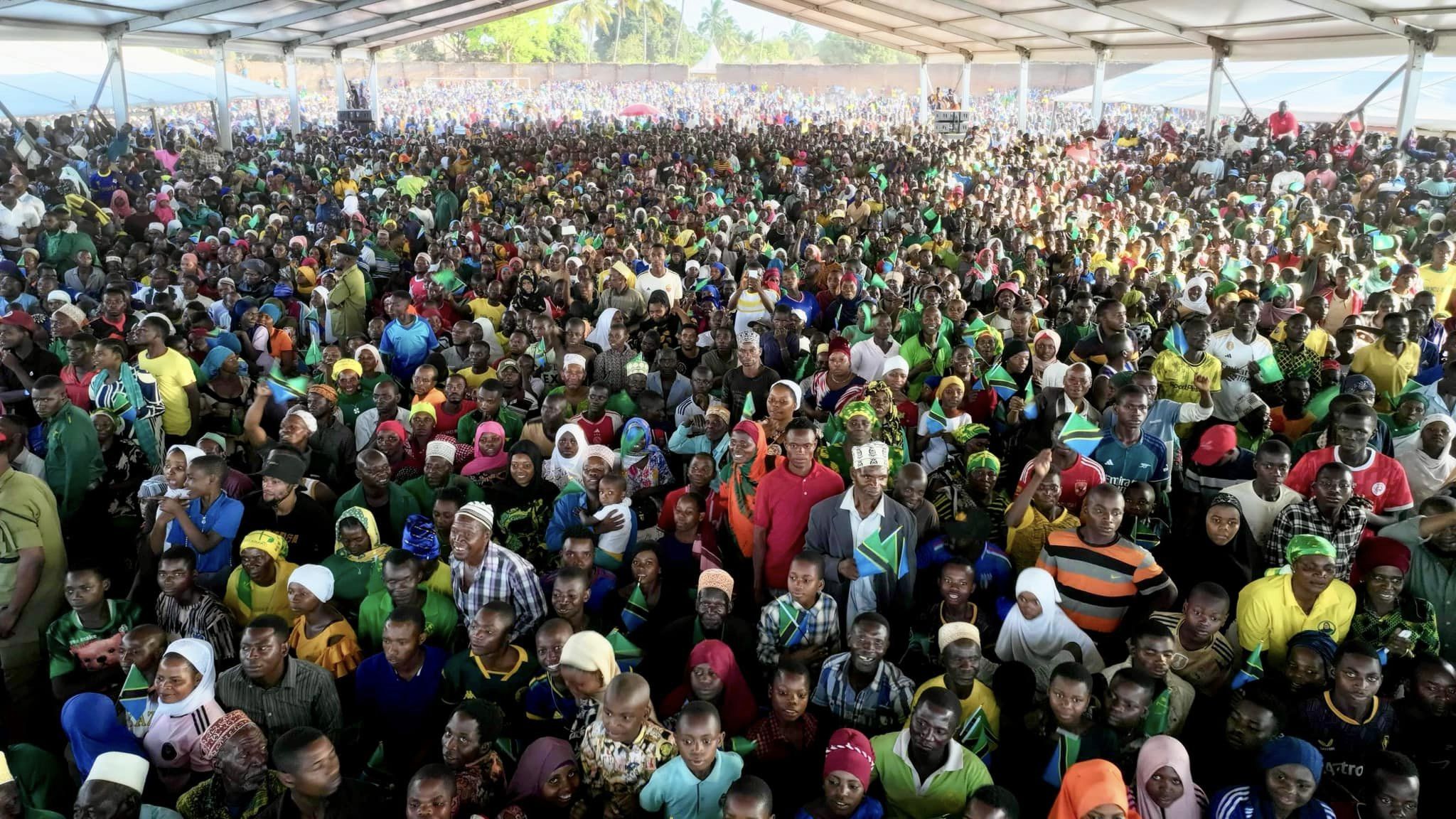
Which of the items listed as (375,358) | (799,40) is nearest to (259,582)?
(375,358)

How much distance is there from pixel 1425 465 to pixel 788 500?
10.6 feet

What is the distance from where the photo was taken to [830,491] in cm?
436

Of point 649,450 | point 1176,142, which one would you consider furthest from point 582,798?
point 1176,142

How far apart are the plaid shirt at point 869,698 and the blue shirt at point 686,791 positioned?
0.60 metres

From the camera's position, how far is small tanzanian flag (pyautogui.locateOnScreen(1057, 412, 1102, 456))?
4.88 meters

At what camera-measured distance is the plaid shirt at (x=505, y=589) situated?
4.00m

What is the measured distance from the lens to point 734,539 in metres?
4.71

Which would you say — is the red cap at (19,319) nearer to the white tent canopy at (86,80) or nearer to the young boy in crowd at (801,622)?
the young boy in crowd at (801,622)

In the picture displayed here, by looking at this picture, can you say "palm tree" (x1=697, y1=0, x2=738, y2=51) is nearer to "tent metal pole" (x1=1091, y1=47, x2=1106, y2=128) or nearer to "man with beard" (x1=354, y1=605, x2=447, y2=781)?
"tent metal pole" (x1=1091, y1=47, x2=1106, y2=128)

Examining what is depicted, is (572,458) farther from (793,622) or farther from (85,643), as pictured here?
(85,643)

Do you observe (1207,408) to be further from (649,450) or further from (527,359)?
(527,359)

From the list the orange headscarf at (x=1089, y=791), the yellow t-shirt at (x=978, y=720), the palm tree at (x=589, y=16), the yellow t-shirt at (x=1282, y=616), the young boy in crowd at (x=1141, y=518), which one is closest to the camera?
the orange headscarf at (x=1089, y=791)

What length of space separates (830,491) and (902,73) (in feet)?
132

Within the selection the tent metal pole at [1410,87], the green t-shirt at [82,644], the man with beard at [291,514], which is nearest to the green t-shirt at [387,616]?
the man with beard at [291,514]
